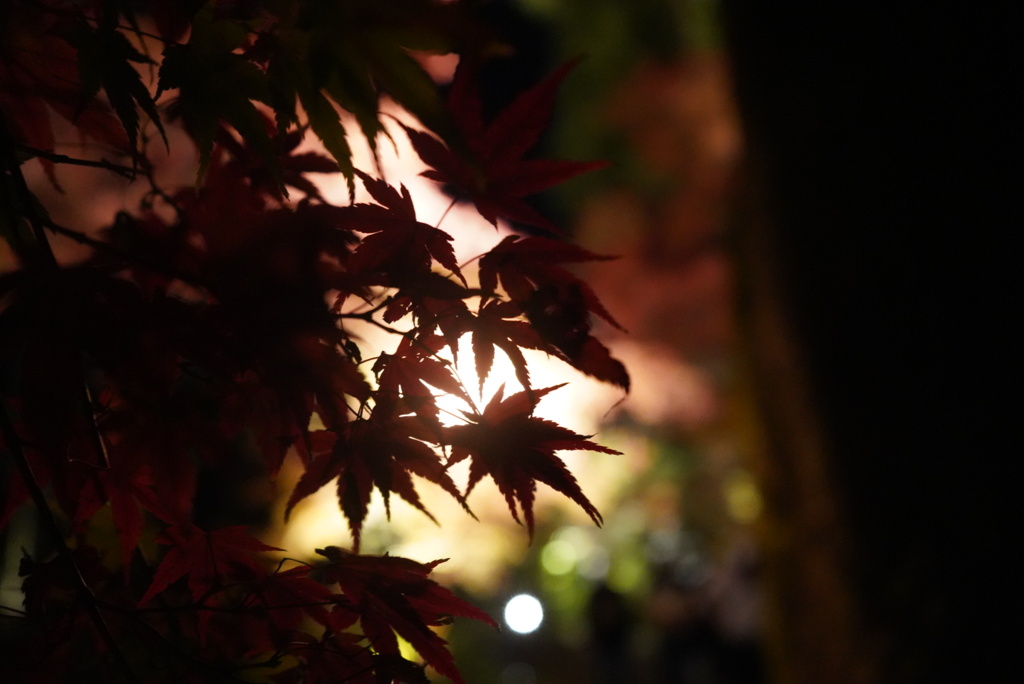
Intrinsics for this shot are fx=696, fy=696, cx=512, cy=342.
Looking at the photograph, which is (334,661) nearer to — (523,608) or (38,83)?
(38,83)

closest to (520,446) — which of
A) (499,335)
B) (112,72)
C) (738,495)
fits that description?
(499,335)

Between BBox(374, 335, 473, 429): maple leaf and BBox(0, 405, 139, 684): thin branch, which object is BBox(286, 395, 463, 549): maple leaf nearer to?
BBox(374, 335, 473, 429): maple leaf

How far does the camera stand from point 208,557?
0.77 m

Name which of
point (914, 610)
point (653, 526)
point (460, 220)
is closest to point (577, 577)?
point (653, 526)

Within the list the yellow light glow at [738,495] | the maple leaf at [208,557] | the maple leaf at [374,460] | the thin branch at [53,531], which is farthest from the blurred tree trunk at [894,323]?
the yellow light glow at [738,495]

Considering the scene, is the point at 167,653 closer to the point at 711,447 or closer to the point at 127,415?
the point at 127,415

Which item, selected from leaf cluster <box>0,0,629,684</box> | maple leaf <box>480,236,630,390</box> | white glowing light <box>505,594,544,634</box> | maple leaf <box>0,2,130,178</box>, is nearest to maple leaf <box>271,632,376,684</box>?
leaf cluster <box>0,0,629,684</box>

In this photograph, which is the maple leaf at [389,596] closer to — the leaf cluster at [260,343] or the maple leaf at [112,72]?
the leaf cluster at [260,343]

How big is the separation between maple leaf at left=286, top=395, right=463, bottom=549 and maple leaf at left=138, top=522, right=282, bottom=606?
9cm

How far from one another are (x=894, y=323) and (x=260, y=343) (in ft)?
6.09

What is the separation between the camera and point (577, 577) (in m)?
7.68

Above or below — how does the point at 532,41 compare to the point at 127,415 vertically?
above

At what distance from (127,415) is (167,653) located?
10.0 inches

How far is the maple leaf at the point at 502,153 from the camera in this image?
0.68 meters
